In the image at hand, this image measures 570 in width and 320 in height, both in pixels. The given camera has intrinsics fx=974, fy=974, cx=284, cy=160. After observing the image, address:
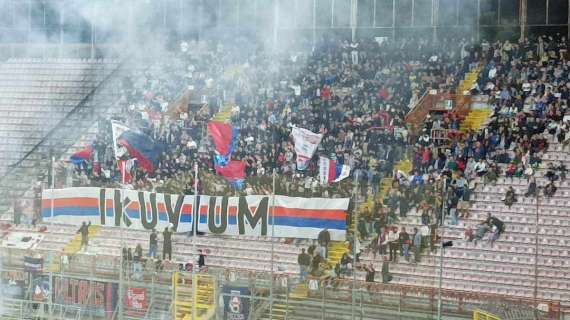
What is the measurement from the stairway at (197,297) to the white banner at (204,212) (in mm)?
1328

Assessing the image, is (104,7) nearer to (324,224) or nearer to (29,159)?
(29,159)

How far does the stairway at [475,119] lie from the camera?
741 inches

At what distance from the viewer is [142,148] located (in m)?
17.7

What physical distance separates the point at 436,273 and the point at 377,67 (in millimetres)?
7551

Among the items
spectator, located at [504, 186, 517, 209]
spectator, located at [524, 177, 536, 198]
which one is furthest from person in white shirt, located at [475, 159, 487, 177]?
spectator, located at [524, 177, 536, 198]

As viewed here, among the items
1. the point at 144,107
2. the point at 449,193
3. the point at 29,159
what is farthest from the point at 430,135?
the point at 29,159

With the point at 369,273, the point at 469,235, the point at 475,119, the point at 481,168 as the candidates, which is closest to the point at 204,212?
the point at 369,273

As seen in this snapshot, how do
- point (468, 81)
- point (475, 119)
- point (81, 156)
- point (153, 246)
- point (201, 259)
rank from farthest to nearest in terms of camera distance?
point (468, 81) → point (475, 119) → point (81, 156) → point (201, 259) → point (153, 246)

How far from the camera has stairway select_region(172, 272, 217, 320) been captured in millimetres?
12187

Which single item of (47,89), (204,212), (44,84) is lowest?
(204,212)

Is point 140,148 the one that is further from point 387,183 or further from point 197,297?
point 197,297

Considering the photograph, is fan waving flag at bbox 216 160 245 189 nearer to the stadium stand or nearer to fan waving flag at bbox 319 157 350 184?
the stadium stand

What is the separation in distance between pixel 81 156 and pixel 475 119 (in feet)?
25.0

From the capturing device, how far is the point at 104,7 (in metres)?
18.0
